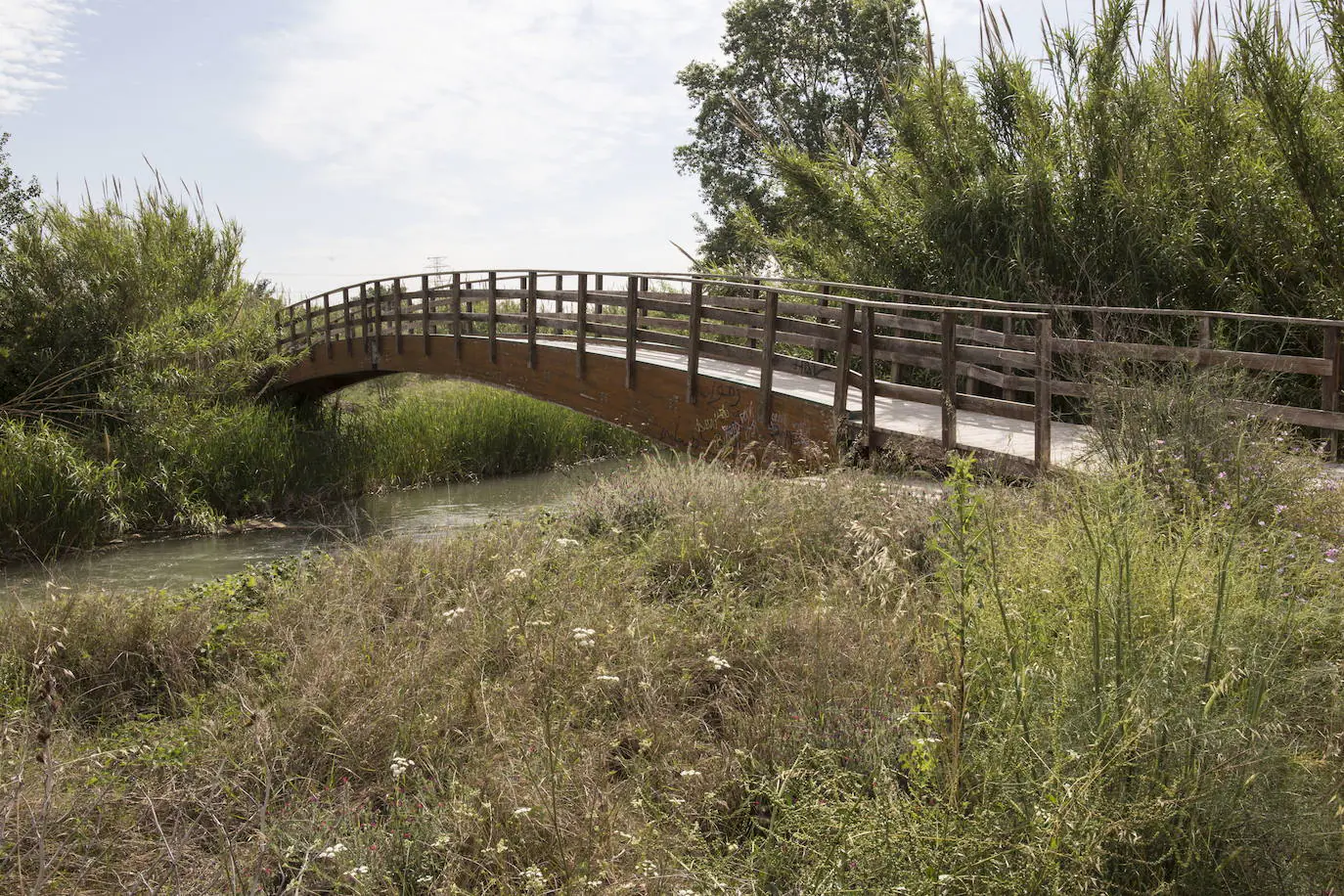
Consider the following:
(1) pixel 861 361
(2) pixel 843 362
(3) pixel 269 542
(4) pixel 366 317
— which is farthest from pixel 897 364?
(4) pixel 366 317

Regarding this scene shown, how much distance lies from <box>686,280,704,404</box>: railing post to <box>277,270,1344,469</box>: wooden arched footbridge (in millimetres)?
21

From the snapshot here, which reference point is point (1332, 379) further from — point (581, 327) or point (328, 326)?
point (328, 326)

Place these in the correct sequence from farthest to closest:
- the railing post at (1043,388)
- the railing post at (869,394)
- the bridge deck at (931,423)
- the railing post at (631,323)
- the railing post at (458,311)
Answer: the railing post at (458,311), the railing post at (631,323), the railing post at (869,394), the bridge deck at (931,423), the railing post at (1043,388)

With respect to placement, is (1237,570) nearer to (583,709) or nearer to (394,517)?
(583,709)

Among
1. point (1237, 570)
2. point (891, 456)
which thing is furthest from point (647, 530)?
point (1237, 570)

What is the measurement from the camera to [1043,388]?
793 cm

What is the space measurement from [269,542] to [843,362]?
27.7ft

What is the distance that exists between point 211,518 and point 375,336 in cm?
540

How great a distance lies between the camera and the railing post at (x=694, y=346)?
10.8 m

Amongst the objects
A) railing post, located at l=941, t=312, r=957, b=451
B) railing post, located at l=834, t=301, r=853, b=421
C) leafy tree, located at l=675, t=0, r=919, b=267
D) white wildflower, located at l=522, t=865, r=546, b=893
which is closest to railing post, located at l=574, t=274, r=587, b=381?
railing post, located at l=834, t=301, r=853, b=421

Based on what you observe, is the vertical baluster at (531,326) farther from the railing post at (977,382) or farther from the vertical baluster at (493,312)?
the railing post at (977,382)

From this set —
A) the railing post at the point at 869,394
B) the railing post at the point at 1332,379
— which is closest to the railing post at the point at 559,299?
the railing post at the point at 869,394

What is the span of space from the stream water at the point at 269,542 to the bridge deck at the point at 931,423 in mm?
1941

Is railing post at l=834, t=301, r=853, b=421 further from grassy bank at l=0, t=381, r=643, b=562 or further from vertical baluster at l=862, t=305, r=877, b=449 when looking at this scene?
grassy bank at l=0, t=381, r=643, b=562
